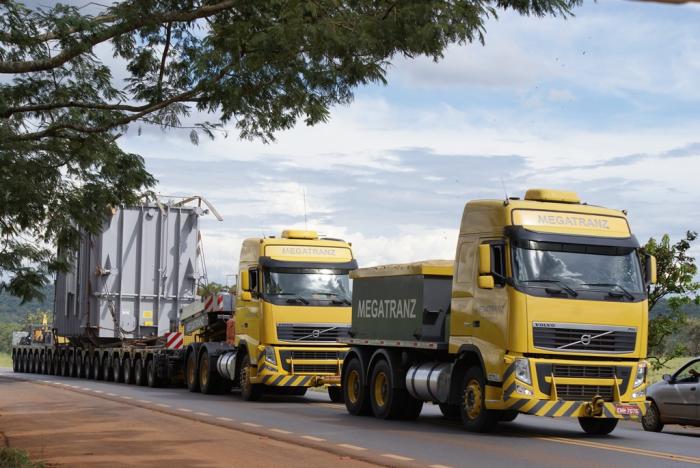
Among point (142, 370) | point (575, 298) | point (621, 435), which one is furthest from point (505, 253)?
point (142, 370)

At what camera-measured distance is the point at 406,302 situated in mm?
20172

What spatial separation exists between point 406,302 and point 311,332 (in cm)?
530

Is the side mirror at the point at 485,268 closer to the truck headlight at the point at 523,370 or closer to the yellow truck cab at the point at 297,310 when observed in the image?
the truck headlight at the point at 523,370

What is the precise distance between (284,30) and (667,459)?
22.8 ft

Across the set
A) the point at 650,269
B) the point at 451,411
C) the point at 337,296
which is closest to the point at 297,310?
the point at 337,296

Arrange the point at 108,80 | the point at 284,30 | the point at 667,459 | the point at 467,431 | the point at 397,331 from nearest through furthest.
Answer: the point at 284,30 → the point at 667,459 → the point at 108,80 → the point at 467,431 → the point at 397,331

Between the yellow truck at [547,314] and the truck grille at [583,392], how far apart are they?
14mm

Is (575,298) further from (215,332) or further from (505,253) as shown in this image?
(215,332)

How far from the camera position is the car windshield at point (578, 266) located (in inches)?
679

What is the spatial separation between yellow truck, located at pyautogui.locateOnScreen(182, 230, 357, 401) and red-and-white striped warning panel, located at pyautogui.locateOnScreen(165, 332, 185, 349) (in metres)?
6.41

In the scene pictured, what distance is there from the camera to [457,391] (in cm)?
1856

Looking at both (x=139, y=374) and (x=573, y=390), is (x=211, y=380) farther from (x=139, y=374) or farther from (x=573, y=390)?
(x=573, y=390)

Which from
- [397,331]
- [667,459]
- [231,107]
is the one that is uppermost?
[231,107]

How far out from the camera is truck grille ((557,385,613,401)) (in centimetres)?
1717
